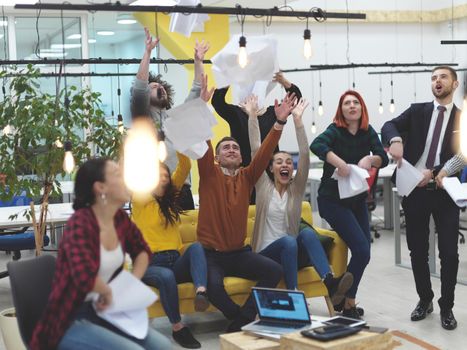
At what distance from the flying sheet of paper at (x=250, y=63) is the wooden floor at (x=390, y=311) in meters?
1.90

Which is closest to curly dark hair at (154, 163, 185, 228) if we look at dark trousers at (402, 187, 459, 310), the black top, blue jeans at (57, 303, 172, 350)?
the black top

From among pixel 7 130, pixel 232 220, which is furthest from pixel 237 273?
pixel 7 130

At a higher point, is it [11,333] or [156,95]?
Result: [156,95]

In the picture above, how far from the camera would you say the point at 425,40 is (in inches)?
682

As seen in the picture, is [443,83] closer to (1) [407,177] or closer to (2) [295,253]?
(1) [407,177]

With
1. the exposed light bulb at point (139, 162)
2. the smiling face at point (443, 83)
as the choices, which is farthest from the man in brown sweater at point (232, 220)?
the exposed light bulb at point (139, 162)

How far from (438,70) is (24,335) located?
3.56 meters

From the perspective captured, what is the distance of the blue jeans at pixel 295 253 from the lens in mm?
5777

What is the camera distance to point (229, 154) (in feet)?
19.1

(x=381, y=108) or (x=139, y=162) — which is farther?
(x=381, y=108)

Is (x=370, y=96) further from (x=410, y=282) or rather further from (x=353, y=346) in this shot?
(x=353, y=346)

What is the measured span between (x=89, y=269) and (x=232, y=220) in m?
2.52

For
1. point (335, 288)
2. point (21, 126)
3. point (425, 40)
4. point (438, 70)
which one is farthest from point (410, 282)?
point (425, 40)

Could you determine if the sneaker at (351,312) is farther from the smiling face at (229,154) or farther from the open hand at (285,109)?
the open hand at (285,109)
